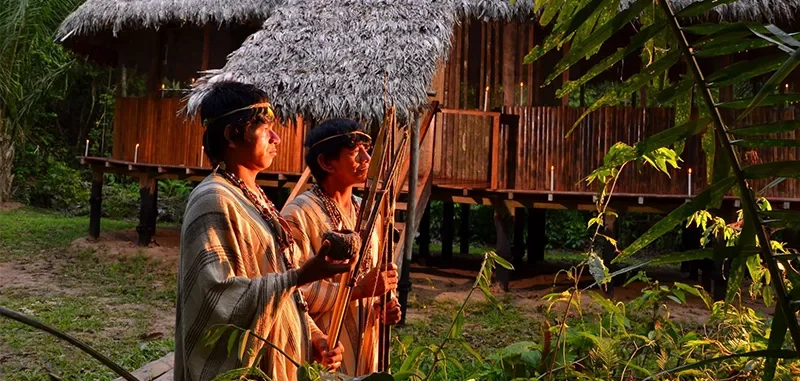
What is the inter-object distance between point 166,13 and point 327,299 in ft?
28.2

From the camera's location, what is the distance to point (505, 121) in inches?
355

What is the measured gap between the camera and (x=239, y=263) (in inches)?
82.1

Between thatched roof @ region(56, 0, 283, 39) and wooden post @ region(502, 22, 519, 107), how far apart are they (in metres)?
2.98

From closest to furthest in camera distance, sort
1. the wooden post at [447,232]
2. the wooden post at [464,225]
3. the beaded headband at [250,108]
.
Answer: the beaded headband at [250,108], the wooden post at [447,232], the wooden post at [464,225]

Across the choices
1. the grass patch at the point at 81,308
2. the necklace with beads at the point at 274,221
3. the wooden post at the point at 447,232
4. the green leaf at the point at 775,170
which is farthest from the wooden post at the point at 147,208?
the green leaf at the point at 775,170

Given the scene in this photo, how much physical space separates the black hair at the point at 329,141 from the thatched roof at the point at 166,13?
25.0 feet

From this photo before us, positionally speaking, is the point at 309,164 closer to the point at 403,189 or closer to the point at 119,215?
the point at 403,189

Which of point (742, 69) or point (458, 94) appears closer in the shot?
point (742, 69)

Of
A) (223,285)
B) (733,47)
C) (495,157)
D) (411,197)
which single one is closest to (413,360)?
(223,285)

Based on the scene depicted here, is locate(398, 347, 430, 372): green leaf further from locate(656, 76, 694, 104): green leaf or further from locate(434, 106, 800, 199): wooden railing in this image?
locate(434, 106, 800, 199): wooden railing

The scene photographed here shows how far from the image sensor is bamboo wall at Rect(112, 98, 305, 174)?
32.1 ft

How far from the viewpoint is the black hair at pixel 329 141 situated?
284 centimetres

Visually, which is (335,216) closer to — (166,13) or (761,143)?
(761,143)

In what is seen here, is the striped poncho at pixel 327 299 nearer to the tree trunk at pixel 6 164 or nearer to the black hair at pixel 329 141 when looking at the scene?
the black hair at pixel 329 141
